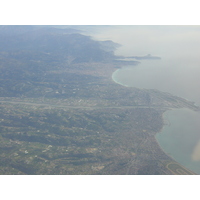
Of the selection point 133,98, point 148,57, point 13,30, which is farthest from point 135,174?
point 13,30

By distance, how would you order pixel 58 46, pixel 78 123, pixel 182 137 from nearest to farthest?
pixel 182 137
pixel 78 123
pixel 58 46

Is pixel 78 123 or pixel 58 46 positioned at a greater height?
pixel 58 46

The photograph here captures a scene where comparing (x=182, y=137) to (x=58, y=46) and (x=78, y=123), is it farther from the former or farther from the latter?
(x=58, y=46)

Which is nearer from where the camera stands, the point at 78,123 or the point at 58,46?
the point at 78,123

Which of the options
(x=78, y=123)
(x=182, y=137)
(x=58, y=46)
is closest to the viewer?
(x=182, y=137)

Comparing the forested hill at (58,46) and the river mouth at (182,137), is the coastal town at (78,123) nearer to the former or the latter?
the river mouth at (182,137)

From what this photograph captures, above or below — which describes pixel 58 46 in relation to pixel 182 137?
above

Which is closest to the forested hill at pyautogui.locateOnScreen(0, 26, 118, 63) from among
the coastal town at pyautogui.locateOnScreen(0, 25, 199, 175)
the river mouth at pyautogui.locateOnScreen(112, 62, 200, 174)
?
the coastal town at pyautogui.locateOnScreen(0, 25, 199, 175)

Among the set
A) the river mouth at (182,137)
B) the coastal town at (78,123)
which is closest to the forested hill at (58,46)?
the coastal town at (78,123)

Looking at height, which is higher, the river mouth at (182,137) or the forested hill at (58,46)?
the forested hill at (58,46)

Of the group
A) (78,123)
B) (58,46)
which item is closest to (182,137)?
→ (78,123)

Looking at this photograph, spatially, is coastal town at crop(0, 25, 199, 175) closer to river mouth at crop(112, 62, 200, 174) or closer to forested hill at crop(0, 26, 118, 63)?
river mouth at crop(112, 62, 200, 174)
